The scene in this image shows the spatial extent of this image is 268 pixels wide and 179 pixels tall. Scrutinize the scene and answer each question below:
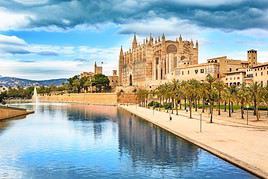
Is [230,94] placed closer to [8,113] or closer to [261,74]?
[261,74]

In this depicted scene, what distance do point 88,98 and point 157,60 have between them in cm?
2684

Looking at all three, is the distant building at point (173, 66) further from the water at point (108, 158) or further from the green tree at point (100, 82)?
the water at point (108, 158)

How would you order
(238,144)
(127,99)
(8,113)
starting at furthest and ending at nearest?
(127,99), (8,113), (238,144)

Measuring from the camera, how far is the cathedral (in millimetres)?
117188

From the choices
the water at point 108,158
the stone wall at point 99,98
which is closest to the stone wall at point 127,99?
the stone wall at point 99,98

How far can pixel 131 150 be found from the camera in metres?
26.6

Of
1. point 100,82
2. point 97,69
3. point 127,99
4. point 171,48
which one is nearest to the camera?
point 127,99

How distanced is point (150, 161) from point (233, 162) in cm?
462

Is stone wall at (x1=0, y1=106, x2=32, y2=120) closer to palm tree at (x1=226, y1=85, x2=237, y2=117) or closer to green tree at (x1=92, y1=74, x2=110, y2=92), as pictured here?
palm tree at (x1=226, y1=85, x2=237, y2=117)

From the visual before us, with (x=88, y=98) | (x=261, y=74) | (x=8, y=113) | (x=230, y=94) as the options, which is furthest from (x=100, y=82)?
(x=230, y=94)

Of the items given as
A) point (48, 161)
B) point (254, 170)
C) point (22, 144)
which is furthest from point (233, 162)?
point (22, 144)

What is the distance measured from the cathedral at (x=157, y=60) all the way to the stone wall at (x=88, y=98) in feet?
44.1

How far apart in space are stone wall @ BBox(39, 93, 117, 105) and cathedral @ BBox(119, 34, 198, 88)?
13.4 m

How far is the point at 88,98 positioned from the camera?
134m
